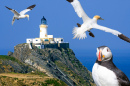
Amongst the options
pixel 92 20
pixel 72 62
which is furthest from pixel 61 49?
pixel 92 20

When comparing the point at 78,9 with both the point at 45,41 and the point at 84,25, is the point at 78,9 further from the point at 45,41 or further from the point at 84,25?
the point at 45,41

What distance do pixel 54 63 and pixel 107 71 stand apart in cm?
5668

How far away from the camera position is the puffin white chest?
393 inches

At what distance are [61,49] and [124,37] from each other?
212 ft

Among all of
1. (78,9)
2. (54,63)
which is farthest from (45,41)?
(78,9)

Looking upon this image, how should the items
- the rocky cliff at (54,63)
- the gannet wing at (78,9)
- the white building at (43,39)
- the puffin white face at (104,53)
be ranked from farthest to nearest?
the white building at (43,39), the rocky cliff at (54,63), the gannet wing at (78,9), the puffin white face at (104,53)

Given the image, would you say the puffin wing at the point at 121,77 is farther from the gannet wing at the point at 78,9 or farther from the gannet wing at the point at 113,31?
the gannet wing at the point at 78,9

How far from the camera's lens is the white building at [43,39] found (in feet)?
225

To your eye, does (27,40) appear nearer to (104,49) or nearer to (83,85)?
(83,85)

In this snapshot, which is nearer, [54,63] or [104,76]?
[104,76]

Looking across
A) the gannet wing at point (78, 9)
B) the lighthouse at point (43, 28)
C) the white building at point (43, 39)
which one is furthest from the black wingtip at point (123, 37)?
the lighthouse at point (43, 28)

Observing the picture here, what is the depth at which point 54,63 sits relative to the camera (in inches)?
2616

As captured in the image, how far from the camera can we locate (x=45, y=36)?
242 ft

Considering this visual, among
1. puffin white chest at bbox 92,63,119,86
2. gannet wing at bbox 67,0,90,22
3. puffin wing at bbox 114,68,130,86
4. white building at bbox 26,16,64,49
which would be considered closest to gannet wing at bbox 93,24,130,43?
gannet wing at bbox 67,0,90,22
